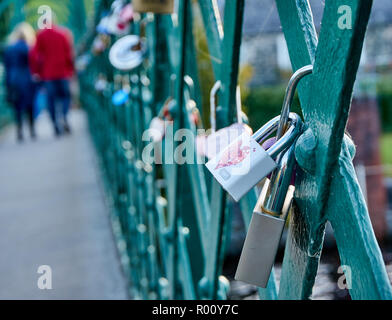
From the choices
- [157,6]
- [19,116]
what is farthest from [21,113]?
[157,6]

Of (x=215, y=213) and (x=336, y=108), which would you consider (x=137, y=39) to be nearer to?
(x=215, y=213)

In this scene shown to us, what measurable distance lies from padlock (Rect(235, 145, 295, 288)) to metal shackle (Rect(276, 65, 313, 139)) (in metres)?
0.03

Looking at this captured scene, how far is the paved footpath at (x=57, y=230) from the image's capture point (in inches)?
113

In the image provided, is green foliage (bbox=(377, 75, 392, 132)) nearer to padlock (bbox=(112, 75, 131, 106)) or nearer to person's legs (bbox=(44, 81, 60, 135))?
person's legs (bbox=(44, 81, 60, 135))

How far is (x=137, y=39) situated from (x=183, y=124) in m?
0.59

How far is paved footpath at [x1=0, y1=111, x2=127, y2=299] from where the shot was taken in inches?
113

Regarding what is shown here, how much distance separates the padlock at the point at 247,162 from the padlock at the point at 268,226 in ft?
0.06

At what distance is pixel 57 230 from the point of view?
4.02 m

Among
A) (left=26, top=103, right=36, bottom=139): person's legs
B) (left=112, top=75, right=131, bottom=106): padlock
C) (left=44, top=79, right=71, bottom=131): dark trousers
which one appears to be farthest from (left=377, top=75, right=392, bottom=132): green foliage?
(left=112, top=75, right=131, bottom=106): padlock

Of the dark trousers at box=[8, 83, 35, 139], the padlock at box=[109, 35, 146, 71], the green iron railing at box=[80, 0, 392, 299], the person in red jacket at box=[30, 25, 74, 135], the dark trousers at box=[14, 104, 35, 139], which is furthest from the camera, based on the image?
the dark trousers at box=[14, 104, 35, 139]

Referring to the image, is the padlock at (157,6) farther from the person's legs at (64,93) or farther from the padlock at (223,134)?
the person's legs at (64,93)

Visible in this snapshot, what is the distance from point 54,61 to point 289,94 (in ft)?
20.9
